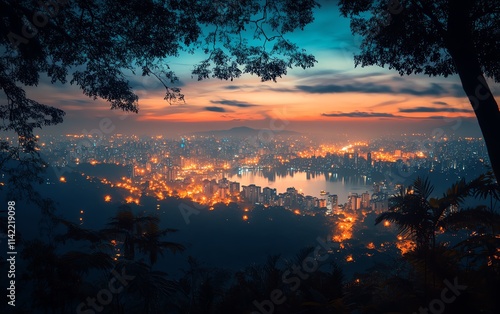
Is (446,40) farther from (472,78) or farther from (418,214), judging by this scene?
(418,214)

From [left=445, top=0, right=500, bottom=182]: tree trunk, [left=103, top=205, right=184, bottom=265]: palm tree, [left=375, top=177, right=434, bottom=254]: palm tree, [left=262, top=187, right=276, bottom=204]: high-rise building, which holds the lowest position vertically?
[left=262, top=187, right=276, bottom=204]: high-rise building

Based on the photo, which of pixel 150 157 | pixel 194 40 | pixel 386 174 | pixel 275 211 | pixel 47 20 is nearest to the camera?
pixel 47 20

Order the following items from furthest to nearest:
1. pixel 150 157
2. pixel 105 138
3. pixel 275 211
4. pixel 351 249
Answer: pixel 105 138
pixel 150 157
pixel 275 211
pixel 351 249

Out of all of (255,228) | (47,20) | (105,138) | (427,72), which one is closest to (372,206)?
(255,228)

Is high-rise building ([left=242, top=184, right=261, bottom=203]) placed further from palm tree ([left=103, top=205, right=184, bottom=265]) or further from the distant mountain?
the distant mountain

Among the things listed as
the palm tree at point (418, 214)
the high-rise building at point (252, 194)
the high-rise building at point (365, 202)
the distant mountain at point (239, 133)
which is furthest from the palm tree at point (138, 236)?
the distant mountain at point (239, 133)

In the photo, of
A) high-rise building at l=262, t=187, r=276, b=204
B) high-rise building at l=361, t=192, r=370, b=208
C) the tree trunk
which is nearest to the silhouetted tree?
the tree trunk

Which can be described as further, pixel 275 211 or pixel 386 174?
pixel 386 174

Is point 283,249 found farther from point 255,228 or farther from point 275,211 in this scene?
point 275,211
